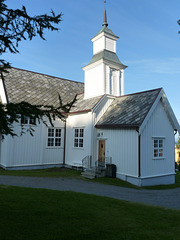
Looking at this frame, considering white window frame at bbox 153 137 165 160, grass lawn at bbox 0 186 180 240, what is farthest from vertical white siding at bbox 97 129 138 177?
grass lawn at bbox 0 186 180 240

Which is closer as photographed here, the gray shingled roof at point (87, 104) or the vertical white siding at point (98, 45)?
the gray shingled roof at point (87, 104)

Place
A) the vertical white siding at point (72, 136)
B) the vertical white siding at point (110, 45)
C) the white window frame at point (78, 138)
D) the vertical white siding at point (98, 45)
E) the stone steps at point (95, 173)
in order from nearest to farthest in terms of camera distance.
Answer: the stone steps at point (95, 173) < the vertical white siding at point (72, 136) < the white window frame at point (78, 138) < the vertical white siding at point (98, 45) < the vertical white siding at point (110, 45)

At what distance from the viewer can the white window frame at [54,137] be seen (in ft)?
58.5

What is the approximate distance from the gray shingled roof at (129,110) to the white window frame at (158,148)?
7.66 feet

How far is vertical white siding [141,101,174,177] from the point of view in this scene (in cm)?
1337

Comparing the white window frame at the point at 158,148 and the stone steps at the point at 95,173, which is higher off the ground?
the white window frame at the point at 158,148

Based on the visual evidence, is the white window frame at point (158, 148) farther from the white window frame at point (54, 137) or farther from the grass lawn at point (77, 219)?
the white window frame at point (54, 137)

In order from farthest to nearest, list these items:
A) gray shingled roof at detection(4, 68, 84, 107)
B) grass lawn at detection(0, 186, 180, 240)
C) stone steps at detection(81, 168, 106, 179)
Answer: gray shingled roof at detection(4, 68, 84, 107), stone steps at detection(81, 168, 106, 179), grass lawn at detection(0, 186, 180, 240)

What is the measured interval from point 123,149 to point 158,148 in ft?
9.02

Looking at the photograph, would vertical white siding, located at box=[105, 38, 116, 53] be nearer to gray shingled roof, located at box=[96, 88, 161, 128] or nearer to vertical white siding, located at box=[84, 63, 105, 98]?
vertical white siding, located at box=[84, 63, 105, 98]

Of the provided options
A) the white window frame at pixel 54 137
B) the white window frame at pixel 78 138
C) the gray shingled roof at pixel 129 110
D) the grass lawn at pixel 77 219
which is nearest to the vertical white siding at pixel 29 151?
the white window frame at pixel 54 137

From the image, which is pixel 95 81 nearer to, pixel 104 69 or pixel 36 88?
pixel 104 69

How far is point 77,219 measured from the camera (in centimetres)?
571

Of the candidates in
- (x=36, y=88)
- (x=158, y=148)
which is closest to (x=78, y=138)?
(x=158, y=148)
